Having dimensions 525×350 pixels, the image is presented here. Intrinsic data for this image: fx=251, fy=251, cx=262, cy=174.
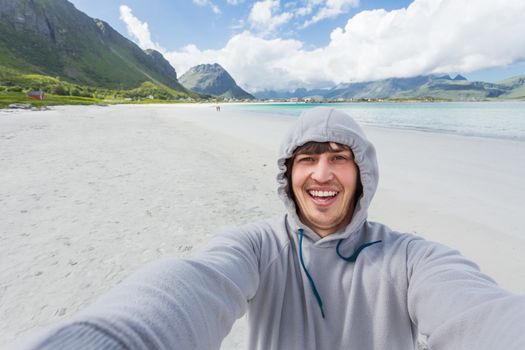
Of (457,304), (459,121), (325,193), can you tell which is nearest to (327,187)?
(325,193)

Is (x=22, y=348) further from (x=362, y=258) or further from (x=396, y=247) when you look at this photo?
(x=396, y=247)

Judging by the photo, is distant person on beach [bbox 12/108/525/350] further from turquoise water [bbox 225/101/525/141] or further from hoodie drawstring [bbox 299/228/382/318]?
turquoise water [bbox 225/101/525/141]

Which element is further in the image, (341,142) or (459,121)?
(459,121)

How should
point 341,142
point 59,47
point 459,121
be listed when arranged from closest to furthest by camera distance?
point 341,142 < point 459,121 < point 59,47

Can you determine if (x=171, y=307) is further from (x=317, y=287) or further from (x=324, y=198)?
(x=324, y=198)

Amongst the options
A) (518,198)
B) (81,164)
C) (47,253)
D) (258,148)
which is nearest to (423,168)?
(518,198)

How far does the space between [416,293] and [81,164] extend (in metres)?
10.1

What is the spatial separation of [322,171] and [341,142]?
0.85 feet

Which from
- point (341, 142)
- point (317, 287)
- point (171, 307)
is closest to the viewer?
point (171, 307)

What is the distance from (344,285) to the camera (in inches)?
66.3

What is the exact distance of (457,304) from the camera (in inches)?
51.6

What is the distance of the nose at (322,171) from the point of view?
1903 millimetres

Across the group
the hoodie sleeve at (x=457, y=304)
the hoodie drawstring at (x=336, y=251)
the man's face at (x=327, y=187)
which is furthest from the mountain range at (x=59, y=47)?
the hoodie sleeve at (x=457, y=304)

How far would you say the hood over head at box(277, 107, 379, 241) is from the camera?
6.17 feet
